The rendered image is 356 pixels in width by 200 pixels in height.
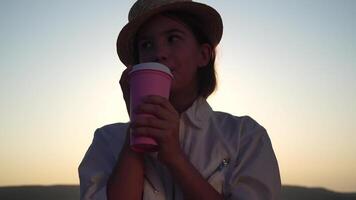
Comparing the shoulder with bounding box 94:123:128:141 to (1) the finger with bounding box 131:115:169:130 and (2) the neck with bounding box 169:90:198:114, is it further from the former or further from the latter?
(1) the finger with bounding box 131:115:169:130

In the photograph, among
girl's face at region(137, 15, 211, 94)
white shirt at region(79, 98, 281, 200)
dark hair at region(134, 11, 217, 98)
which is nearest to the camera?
white shirt at region(79, 98, 281, 200)

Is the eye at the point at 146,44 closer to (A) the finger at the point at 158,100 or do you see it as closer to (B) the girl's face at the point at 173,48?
(B) the girl's face at the point at 173,48

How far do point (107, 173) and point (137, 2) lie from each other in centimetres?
139

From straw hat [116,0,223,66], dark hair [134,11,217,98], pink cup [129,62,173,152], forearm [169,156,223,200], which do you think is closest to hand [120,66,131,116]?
pink cup [129,62,173,152]

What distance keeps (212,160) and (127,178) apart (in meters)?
0.56

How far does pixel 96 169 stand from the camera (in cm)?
278

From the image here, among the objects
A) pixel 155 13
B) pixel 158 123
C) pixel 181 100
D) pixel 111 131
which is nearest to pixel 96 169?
pixel 111 131

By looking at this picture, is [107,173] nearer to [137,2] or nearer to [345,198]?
[137,2]

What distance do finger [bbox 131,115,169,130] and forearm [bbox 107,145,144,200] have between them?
389 mm

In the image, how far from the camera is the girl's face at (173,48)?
2771mm

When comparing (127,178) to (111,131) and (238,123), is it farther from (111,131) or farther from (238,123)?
(238,123)

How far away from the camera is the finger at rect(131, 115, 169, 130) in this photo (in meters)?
2.09

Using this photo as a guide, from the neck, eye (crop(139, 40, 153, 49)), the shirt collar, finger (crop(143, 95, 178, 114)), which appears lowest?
the shirt collar

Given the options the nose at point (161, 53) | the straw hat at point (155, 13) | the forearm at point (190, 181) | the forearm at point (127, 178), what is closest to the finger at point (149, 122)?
the forearm at point (190, 181)
